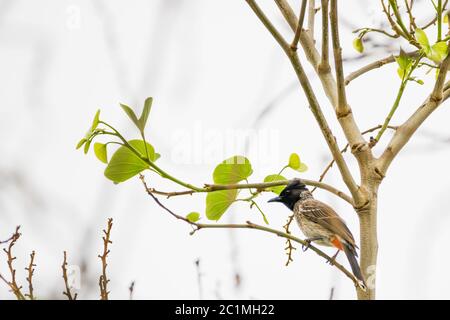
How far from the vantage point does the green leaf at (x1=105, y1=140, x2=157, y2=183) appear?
6.36 ft

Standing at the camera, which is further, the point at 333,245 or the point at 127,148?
the point at 333,245

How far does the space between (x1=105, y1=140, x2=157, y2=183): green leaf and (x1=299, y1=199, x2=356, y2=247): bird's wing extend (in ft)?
6.32

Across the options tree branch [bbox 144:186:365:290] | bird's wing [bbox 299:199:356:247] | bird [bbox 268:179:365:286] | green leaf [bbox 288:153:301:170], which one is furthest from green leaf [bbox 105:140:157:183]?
bird's wing [bbox 299:199:356:247]

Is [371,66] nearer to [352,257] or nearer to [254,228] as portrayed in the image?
[254,228]

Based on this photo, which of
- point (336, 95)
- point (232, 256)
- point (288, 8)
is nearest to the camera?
point (232, 256)

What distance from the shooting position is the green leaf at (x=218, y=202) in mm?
2076

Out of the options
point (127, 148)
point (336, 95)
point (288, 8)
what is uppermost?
point (288, 8)

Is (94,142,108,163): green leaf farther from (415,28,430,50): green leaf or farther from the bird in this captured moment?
the bird

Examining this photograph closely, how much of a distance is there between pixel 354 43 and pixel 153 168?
1.09 metres

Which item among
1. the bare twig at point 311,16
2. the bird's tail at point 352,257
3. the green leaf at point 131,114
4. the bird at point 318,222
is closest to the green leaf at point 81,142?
the green leaf at point 131,114
